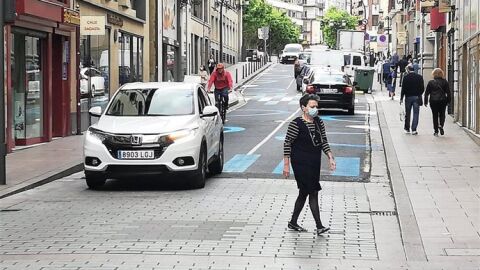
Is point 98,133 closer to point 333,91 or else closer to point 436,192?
point 436,192

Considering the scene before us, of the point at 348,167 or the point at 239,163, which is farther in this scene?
the point at 239,163

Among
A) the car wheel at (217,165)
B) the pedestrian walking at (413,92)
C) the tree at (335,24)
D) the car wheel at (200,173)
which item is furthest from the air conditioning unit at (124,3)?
the tree at (335,24)

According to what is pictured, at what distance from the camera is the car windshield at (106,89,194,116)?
44.5 ft

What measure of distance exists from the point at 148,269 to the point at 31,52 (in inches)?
508

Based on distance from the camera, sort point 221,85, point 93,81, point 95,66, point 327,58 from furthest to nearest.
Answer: point 327,58 → point 95,66 → point 93,81 → point 221,85

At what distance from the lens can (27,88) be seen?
19.3m

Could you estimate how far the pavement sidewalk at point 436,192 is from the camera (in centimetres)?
868

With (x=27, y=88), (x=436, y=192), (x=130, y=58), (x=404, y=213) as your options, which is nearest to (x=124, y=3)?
(x=130, y=58)

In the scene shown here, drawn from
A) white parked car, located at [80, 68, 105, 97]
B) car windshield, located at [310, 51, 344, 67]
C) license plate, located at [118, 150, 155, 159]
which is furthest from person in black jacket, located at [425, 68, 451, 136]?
Answer: car windshield, located at [310, 51, 344, 67]

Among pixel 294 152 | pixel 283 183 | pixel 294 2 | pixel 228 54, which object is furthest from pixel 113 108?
pixel 294 2

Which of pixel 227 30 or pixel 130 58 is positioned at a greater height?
pixel 227 30

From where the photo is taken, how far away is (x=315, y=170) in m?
9.38

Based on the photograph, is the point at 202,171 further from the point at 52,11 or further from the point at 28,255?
the point at 52,11

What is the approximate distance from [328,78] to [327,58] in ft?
56.0
